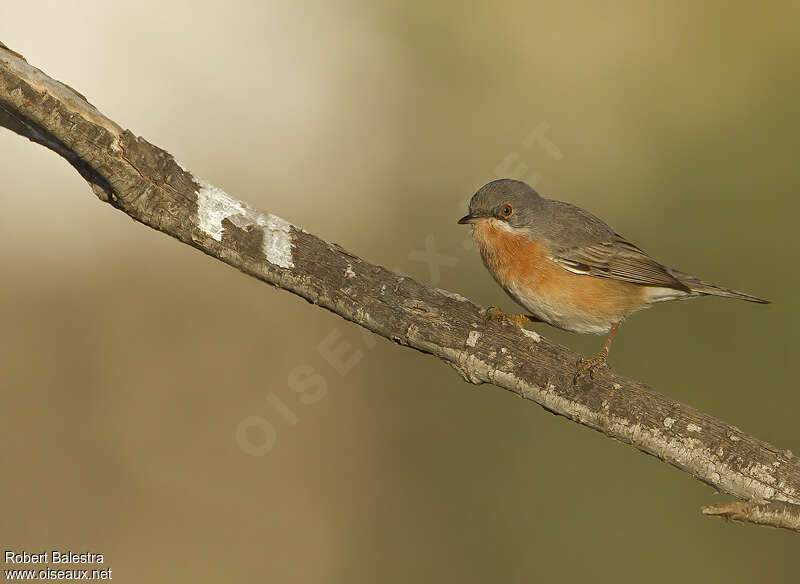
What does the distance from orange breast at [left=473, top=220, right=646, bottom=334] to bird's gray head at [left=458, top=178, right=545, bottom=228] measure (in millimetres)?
92

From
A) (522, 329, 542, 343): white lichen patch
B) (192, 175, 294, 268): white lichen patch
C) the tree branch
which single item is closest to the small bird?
(522, 329, 542, 343): white lichen patch

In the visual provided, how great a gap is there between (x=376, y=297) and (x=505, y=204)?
197cm

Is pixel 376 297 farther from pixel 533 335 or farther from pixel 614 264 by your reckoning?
pixel 614 264

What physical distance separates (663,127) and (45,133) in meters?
10.5

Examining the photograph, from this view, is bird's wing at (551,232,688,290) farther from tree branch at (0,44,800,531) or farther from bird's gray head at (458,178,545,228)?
tree branch at (0,44,800,531)

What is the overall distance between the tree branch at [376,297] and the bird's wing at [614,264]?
146 centimetres

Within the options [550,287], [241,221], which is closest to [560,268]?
[550,287]

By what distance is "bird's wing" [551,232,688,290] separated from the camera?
645cm

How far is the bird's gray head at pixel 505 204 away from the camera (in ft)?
21.1

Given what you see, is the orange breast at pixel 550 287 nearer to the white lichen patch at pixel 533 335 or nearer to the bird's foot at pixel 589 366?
the white lichen patch at pixel 533 335

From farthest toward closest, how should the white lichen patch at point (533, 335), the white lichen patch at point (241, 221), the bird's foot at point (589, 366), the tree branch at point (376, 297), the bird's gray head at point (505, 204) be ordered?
1. the bird's gray head at point (505, 204)
2. the white lichen patch at point (533, 335)
3. the white lichen patch at point (241, 221)
4. the bird's foot at point (589, 366)
5. the tree branch at point (376, 297)

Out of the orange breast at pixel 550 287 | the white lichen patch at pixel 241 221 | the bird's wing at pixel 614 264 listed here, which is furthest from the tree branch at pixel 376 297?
the bird's wing at pixel 614 264

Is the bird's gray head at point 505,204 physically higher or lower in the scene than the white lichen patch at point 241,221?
higher

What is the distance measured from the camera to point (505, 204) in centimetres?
643
